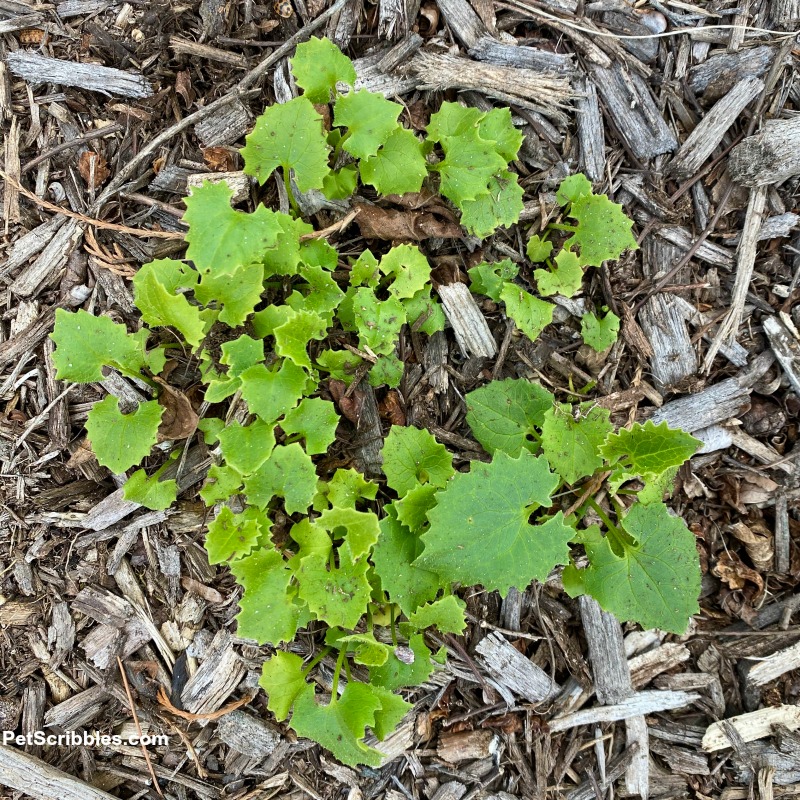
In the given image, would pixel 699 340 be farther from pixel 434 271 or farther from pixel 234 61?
pixel 234 61

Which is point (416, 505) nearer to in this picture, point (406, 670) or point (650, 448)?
point (406, 670)

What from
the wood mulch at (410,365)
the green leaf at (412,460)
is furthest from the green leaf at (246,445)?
the green leaf at (412,460)

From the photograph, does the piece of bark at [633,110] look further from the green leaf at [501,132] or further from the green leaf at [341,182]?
the green leaf at [341,182]

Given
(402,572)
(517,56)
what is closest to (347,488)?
(402,572)

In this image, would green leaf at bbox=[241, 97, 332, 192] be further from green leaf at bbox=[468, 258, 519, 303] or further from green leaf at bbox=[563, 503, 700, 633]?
green leaf at bbox=[563, 503, 700, 633]

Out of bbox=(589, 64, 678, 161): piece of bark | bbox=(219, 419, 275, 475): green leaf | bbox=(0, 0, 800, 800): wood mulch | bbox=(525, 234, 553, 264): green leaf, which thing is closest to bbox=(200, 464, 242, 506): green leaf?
bbox=(219, 419, 275, 475): green leaf

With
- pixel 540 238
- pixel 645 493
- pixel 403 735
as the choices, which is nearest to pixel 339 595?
pixel 403 735

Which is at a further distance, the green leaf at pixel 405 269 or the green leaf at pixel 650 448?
the green leaf at pixel 405 269
